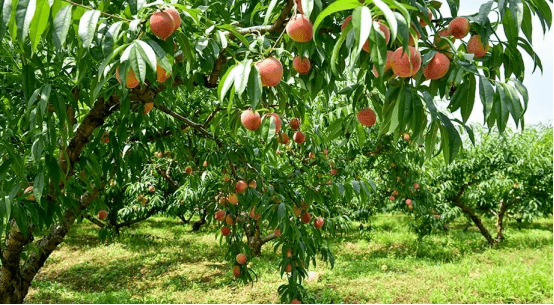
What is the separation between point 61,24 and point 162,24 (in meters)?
0.17

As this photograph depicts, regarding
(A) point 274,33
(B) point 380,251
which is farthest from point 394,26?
(B) point 380,251

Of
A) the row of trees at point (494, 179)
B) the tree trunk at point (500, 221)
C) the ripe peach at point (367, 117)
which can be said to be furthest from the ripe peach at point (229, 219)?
the tree trunk at point (500, 221)

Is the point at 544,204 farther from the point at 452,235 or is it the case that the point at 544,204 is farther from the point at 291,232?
the point at 291,232

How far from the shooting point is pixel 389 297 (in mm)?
5160

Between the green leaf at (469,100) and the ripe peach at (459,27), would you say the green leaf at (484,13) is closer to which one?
the ripe peach at (459,27)

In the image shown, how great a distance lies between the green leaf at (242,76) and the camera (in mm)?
753

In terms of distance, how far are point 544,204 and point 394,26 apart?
9.80 meters

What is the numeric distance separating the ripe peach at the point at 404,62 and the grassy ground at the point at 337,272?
4796 millimetres

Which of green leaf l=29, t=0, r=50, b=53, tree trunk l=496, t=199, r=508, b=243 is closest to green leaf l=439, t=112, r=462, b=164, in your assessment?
green leaf l=29, t=0, r=50, b=53

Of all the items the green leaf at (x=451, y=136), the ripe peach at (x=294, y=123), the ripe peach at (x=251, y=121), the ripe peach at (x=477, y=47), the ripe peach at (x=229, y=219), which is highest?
the ripe peach at (x=477, y=47)

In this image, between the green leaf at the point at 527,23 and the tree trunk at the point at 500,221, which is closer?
the green leaf at the point at 527,23

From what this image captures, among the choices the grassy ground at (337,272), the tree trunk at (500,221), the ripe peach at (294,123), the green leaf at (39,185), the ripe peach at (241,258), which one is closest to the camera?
the green leaf at (39,185)

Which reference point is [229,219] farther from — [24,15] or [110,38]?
[24,15]

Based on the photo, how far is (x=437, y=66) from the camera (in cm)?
79
